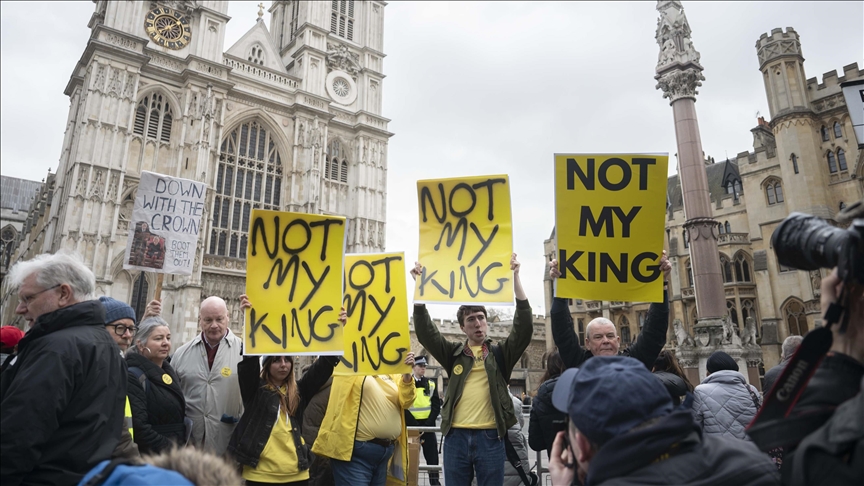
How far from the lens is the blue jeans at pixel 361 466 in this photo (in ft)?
13.3

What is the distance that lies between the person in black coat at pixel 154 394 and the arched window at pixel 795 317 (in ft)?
90.0

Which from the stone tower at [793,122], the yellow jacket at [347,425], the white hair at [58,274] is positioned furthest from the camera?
the stone tower at [793,122]

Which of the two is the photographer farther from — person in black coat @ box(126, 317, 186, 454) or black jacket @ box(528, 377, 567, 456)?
person in black coat @ box(126, 317, 186, 454)

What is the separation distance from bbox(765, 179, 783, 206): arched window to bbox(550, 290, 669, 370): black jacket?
2773 cm

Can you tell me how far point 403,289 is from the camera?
15.2ft

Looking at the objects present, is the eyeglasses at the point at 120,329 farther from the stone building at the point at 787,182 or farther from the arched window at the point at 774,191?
the arched window at the point at 774,191

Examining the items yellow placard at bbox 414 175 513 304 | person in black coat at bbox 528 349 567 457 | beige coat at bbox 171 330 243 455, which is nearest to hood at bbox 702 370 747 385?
person in black coat at bbox 528 349 567 457

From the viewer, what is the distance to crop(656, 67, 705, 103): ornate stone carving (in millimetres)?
13508

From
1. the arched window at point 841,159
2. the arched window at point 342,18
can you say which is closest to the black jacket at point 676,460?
the arched window at point 841,159

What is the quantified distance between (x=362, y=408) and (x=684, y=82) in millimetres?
12811

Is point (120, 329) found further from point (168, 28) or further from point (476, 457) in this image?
point (168, 28)

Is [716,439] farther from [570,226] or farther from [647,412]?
[570,226]

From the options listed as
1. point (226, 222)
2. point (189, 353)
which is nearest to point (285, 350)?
point (189, 353)

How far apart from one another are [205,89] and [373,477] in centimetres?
2608
